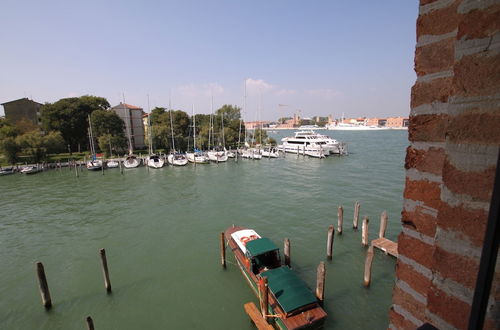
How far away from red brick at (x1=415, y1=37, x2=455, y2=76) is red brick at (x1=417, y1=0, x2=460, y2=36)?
0.07 metres

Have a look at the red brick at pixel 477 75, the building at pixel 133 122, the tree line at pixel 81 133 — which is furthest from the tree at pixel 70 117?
the red brick at pixel 477 75

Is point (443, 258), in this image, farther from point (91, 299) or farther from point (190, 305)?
point (91, 299)

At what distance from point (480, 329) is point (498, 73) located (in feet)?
3.49

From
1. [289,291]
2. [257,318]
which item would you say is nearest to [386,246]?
[289,291]

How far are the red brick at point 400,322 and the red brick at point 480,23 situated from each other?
1896mm

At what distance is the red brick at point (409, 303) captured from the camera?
1762 mm

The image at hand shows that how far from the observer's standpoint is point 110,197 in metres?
28.8

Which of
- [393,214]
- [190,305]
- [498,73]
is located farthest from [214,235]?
[498,73]

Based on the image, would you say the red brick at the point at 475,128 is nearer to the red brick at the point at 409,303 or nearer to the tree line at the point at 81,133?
the red brick at the point at 409,303

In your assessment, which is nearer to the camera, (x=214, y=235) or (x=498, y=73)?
(x=498, y=73)

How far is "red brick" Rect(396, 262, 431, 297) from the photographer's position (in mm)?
1698

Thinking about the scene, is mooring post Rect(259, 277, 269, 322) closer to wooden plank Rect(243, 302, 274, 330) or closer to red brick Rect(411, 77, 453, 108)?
wooden plank Rect(243, 302, 274, 330)

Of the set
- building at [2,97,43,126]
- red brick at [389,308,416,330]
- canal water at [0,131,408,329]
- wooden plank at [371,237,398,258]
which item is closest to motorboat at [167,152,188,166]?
canal water at [0,131,408,329]

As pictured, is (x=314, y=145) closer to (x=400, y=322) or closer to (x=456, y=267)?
(x=400, y=322)
